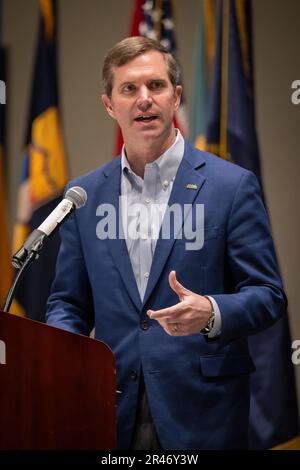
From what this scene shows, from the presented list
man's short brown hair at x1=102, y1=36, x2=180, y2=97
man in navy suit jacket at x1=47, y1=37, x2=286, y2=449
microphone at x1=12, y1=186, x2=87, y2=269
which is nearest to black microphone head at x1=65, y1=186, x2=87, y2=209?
microphone at x1=12, y1=186, x2=87, y2=269

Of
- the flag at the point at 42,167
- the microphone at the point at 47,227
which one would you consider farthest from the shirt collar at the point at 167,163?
the flag at the point at 42,167

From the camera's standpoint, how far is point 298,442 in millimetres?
2768

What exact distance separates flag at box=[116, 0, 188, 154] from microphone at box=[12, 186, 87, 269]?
120 centimetres

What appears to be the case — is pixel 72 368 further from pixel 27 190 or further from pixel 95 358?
pixel 27 190

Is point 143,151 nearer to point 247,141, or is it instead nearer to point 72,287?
point 72,287

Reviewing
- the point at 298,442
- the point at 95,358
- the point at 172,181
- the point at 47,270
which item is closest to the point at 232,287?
the point at 172,181

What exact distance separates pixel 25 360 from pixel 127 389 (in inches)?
21.2

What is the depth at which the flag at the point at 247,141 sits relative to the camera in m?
2.75

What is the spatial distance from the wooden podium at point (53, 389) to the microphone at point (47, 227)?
0.69 feet

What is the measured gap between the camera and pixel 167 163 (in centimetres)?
226

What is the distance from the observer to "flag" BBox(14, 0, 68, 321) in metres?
3.21

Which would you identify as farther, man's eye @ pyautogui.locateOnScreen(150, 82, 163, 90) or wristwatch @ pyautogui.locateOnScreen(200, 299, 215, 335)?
man's eye @ pyautogui.locateOnScreen(150, 82, 163, 90)

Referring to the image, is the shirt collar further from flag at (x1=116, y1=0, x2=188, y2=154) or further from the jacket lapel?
flag at (x1=116, y1=0, x2=188, y2=154)

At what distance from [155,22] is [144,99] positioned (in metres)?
0.97
